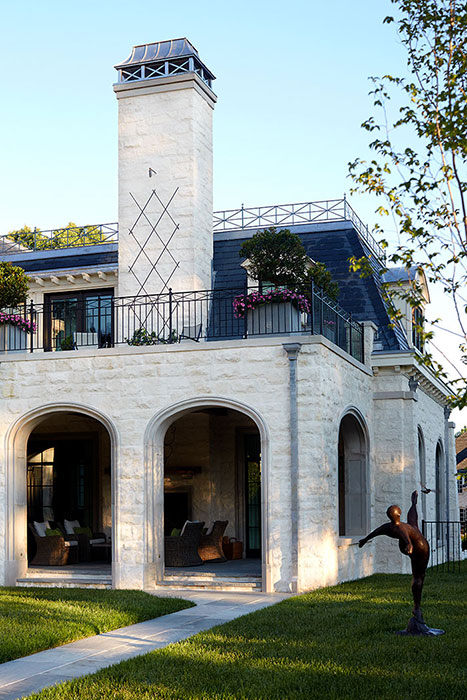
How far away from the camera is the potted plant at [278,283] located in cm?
1625

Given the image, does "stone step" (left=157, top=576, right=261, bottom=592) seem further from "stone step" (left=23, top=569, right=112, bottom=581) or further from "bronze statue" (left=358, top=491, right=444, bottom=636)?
"bronze statue" (left=358, top=491, right=444, bottom=636)

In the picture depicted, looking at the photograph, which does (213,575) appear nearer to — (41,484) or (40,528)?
(40,528)

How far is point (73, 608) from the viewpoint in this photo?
1222 centimetres

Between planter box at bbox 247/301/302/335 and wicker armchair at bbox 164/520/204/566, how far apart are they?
4.43 m

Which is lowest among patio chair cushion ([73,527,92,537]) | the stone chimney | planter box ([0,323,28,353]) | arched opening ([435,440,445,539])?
patio chair cushion ([73,527,92,537])

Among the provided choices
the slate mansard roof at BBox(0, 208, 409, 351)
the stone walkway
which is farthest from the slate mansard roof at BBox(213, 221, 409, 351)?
the stone walkway

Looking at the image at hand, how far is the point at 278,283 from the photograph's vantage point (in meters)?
17.9

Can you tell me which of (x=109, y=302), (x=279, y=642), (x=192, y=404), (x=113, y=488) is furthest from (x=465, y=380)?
(x=109, y=302)

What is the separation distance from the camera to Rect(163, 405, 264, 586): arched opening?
20.6 meters

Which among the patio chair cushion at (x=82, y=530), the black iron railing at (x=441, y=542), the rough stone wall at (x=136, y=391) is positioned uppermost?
the rough stone wall at (x=136, y=391)

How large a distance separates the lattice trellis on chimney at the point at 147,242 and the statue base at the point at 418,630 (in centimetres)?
1058

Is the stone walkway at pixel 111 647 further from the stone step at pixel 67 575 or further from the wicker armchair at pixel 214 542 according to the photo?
the wicker armchair at pixel 214 542

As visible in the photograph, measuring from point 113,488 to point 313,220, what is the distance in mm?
9794

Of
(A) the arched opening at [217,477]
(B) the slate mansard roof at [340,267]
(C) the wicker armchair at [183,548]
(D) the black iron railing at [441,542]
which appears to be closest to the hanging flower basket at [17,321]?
(A) the arched opening at [217,477]
